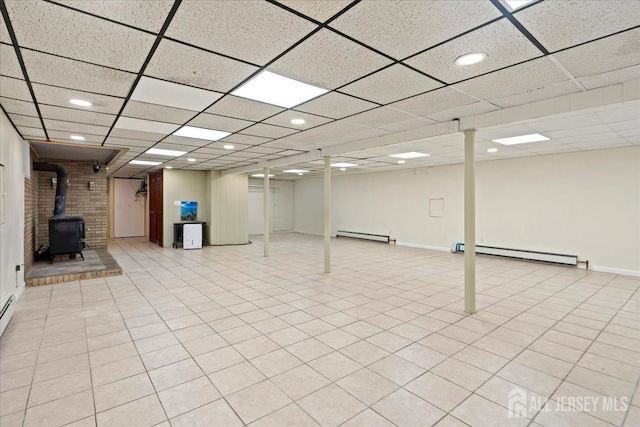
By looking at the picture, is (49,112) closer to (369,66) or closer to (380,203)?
(369,66)

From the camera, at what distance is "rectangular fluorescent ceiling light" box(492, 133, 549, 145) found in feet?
17.6

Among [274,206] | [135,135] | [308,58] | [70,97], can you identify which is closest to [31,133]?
[135,135]

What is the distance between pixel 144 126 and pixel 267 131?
1.78 metres

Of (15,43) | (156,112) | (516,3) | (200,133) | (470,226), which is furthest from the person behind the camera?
(200,133)

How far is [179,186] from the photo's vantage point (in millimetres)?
10703

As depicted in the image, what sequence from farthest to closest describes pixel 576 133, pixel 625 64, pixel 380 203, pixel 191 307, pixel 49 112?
1. pixel 380 203
2. pixel 576 133
3. pixel 191 307
4. pixel 49 112
5. pixel 625 64

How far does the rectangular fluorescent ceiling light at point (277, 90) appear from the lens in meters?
2.87

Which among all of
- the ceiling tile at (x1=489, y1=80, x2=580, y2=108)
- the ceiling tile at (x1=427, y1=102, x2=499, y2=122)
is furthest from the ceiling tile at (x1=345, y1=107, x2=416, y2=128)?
the ceiling tile at (x1=489, y1=80, x2=580, y2=108)

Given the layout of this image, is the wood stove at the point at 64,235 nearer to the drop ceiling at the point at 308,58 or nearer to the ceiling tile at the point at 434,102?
the drop ceiling at the point at 308,58

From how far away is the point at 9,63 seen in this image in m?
2.47

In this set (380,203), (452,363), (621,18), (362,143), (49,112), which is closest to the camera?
(621,18)

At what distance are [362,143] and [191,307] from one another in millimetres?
3899

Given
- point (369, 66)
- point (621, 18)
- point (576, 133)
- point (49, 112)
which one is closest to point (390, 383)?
point (369, 66)

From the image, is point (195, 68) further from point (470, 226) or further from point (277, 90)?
point (470, 226)
